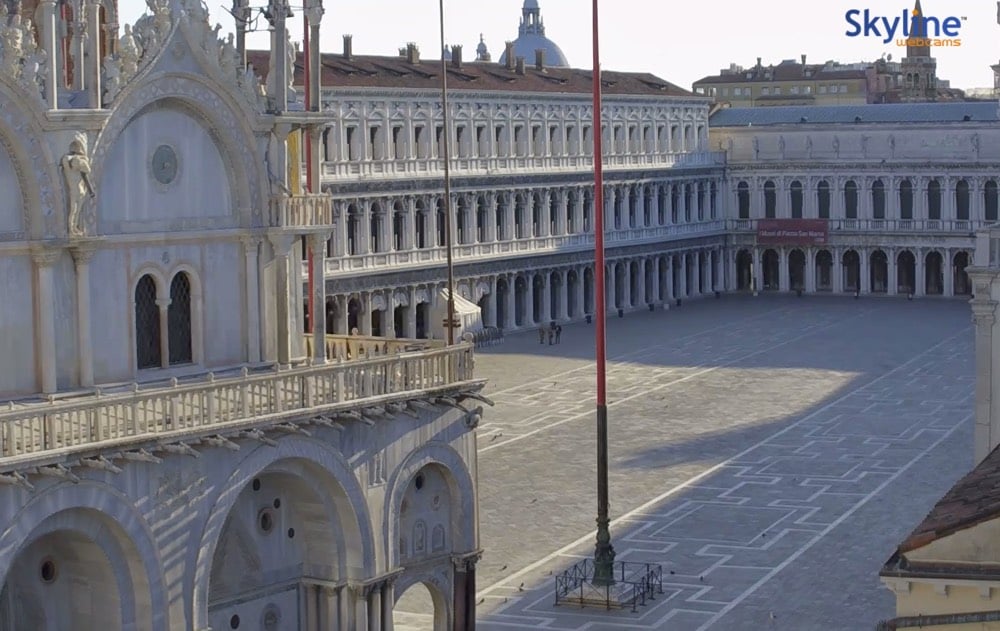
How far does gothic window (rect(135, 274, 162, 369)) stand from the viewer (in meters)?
27.8

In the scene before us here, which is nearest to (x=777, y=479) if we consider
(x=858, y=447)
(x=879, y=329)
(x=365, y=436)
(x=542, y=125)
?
(x=858, y=447)

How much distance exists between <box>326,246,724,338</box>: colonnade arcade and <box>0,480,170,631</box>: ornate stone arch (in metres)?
46.6

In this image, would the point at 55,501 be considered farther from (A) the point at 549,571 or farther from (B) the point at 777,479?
(B) the point at 777,479

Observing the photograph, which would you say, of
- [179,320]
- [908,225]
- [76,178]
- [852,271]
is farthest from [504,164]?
[76,178]

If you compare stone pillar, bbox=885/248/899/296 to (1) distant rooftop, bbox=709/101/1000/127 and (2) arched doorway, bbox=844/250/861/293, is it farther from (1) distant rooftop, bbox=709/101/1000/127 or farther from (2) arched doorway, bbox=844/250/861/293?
(1) distant rooftop, bbox=709/101/1000/127

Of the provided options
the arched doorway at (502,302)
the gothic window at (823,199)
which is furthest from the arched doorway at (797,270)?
the arched doorway at (502,302)

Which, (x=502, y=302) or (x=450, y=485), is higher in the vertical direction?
(x=450, y=485)

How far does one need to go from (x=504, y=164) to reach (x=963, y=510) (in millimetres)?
65469

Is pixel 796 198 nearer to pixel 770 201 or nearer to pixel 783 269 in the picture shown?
pixel 770 201

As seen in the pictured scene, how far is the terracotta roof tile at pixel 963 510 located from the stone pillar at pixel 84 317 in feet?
35.8

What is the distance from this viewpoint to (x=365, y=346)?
3138 centimetres

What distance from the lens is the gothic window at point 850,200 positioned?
333ft

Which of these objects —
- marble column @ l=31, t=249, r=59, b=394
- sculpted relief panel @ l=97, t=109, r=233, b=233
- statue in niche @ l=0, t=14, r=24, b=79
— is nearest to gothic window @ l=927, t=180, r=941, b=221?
sculpted relief panel @ l=97, t=109, r=233, b=233

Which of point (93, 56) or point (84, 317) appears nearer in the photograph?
point (93, 56)
